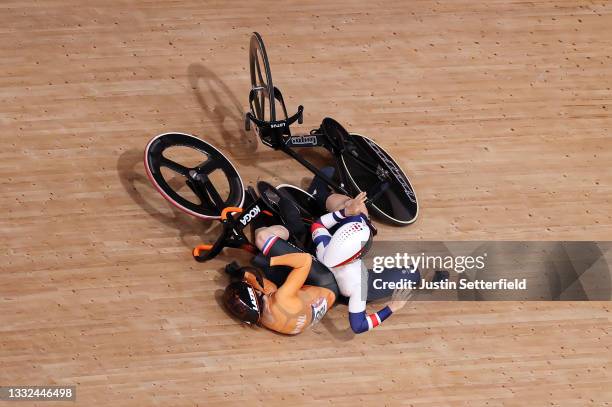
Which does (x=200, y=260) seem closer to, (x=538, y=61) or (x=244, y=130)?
(x=244, y=130)

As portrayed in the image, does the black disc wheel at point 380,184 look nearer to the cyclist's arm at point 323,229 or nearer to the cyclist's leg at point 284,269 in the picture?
the cyclist's arm at point 323,229

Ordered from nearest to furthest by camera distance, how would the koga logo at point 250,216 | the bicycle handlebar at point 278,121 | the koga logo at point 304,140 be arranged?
the koga logo at point 250,216 → the bicycle handlebar at point 278,121 → the koga logo at point 304,140

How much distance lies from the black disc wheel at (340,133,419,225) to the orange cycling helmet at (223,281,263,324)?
44.3 inches

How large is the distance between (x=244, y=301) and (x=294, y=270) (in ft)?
1.25

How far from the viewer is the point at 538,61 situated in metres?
6.83

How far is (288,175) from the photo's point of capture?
6344 millimetres

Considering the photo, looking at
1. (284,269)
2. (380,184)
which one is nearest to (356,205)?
(380,184)

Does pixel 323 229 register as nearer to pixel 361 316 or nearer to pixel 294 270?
pixel 294 270

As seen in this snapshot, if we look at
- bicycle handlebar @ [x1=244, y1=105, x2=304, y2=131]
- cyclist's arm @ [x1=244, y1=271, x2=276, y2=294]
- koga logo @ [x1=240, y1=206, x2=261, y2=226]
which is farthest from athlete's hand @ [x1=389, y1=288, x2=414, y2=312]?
bicycle handlebar @ [x1=244, y1=105, x2=304, y2=131]

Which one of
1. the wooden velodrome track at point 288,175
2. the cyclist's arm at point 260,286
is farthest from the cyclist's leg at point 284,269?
the wooden velodrome track at point 288,175

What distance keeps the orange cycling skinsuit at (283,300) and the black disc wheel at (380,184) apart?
2.63 feet

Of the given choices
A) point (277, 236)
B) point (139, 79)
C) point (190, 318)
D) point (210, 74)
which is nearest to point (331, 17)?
point (210, 74)

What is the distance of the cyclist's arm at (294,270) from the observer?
5527mm

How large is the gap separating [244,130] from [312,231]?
1.10 metres
